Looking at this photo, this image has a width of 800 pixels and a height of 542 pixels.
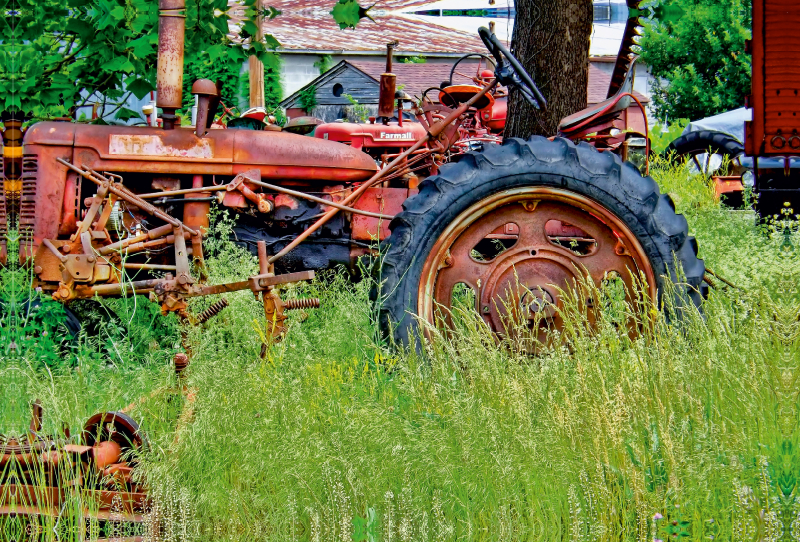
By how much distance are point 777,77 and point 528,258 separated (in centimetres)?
429

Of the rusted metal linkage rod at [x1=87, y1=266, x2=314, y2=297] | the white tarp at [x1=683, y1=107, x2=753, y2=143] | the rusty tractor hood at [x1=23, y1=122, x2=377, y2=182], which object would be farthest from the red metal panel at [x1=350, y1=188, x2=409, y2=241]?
the white tarp at [x1=683, y1=107, x2=753, y2=143]

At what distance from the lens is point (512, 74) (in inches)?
172

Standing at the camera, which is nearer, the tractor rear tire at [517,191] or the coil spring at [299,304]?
the tractor rear tire at [517,191]

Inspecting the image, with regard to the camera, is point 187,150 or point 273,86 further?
point 273,86

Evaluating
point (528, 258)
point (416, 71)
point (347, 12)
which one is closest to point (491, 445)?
point (528, 258)

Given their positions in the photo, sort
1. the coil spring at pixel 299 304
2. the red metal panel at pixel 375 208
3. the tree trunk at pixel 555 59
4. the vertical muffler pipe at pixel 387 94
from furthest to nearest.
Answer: the vertical muffler pipe at pixel 387 94
the tree trunk at pixel 555 59
the red metal panel at pixel 375 208
the coil spring at pixel 299 304

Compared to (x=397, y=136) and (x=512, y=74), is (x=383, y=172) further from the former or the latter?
(x=397, y=136)

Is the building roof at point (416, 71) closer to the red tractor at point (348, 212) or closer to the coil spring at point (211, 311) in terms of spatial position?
the red tractor at point (348, 212)

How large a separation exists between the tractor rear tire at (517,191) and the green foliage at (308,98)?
2105 cm

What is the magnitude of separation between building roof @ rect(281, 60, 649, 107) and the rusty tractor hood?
19.0 m

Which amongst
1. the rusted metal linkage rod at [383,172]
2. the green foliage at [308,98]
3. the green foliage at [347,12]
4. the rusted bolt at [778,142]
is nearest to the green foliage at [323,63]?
the green foliage at [308,98]

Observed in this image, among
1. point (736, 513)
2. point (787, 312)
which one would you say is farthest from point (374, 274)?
point (736, 513)

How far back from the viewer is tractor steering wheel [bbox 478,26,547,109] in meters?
4.35

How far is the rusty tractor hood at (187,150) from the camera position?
4465 millimetres
